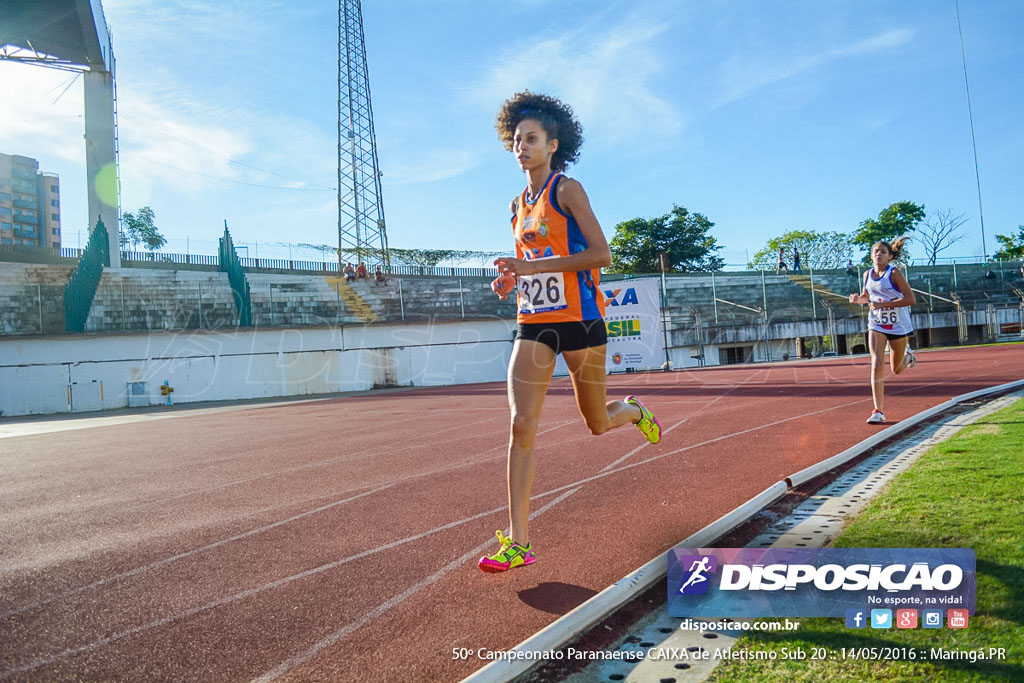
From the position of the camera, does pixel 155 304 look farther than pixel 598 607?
Yes

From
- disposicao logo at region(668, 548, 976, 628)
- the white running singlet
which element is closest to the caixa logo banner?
disposicao logo at region(668, 548, 976, 628)

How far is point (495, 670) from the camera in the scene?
1.96 m

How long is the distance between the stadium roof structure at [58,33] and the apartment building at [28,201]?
74.2m

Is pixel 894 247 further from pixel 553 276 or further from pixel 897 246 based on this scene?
pixel 553 276

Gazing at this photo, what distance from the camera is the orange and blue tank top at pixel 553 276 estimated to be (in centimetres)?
319

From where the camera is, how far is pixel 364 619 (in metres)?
2.54

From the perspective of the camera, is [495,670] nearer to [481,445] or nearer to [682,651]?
[682,651]

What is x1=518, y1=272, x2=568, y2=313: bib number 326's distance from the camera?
3.18 m

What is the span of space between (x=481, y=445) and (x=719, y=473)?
3151mm

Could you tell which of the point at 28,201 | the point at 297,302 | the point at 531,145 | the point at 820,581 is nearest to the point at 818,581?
the point at 820,581

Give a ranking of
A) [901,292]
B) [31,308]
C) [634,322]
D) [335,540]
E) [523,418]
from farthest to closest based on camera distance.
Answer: [31,308], [634,322], [901,292], [335,540], [523,418]

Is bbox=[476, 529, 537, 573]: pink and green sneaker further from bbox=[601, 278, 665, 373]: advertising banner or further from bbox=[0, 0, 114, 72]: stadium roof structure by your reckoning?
bbox=[0, 0, 114, 72]: stadium roof structure

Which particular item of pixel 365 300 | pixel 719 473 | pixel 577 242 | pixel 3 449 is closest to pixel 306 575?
pixel 577 242

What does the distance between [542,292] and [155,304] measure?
2850cm
